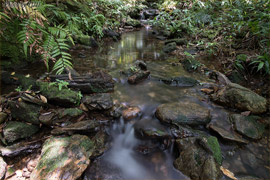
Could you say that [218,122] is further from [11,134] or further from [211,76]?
[11,134]

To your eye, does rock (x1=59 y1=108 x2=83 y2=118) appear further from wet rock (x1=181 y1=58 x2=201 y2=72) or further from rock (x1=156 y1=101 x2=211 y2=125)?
wet rock (x1=181 y1=58 x2=201 y2=72)

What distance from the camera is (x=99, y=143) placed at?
93.0 inches

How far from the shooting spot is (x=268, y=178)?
1965 millimetres

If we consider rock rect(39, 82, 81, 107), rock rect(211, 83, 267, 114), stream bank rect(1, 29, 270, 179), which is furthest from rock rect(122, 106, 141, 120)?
rock rect(211, 83, 267, 114)

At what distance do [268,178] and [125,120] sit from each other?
2.18 m

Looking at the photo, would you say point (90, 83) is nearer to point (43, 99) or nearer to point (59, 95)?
point (59, 95)

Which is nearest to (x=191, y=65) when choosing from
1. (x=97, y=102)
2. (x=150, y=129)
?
(x=150, y=129)

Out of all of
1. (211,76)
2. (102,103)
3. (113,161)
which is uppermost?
(211,76)

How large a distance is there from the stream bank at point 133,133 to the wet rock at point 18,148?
11mm

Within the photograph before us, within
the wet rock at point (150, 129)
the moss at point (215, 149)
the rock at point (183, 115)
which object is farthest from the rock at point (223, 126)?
the wet rock at point (150, 129)

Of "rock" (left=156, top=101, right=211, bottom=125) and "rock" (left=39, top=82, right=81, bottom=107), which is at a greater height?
"rock" (left=39, top=82, right=81, bottom=107)

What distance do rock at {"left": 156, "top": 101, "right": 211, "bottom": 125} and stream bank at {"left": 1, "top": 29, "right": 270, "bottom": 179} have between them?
18 mm

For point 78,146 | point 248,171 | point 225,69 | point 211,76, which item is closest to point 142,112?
point 78,146

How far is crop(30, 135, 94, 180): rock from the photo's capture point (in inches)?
68.4
